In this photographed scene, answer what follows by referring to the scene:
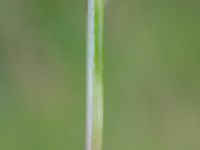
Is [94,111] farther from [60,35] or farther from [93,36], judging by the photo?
[60,35]

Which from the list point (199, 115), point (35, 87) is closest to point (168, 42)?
point (199, 115)

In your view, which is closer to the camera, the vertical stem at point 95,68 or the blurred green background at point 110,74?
the vertical stem at point 95,68

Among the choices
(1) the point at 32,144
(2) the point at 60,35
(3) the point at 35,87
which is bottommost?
(1) the point at 32,144

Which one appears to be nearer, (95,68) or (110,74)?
(95,68)
